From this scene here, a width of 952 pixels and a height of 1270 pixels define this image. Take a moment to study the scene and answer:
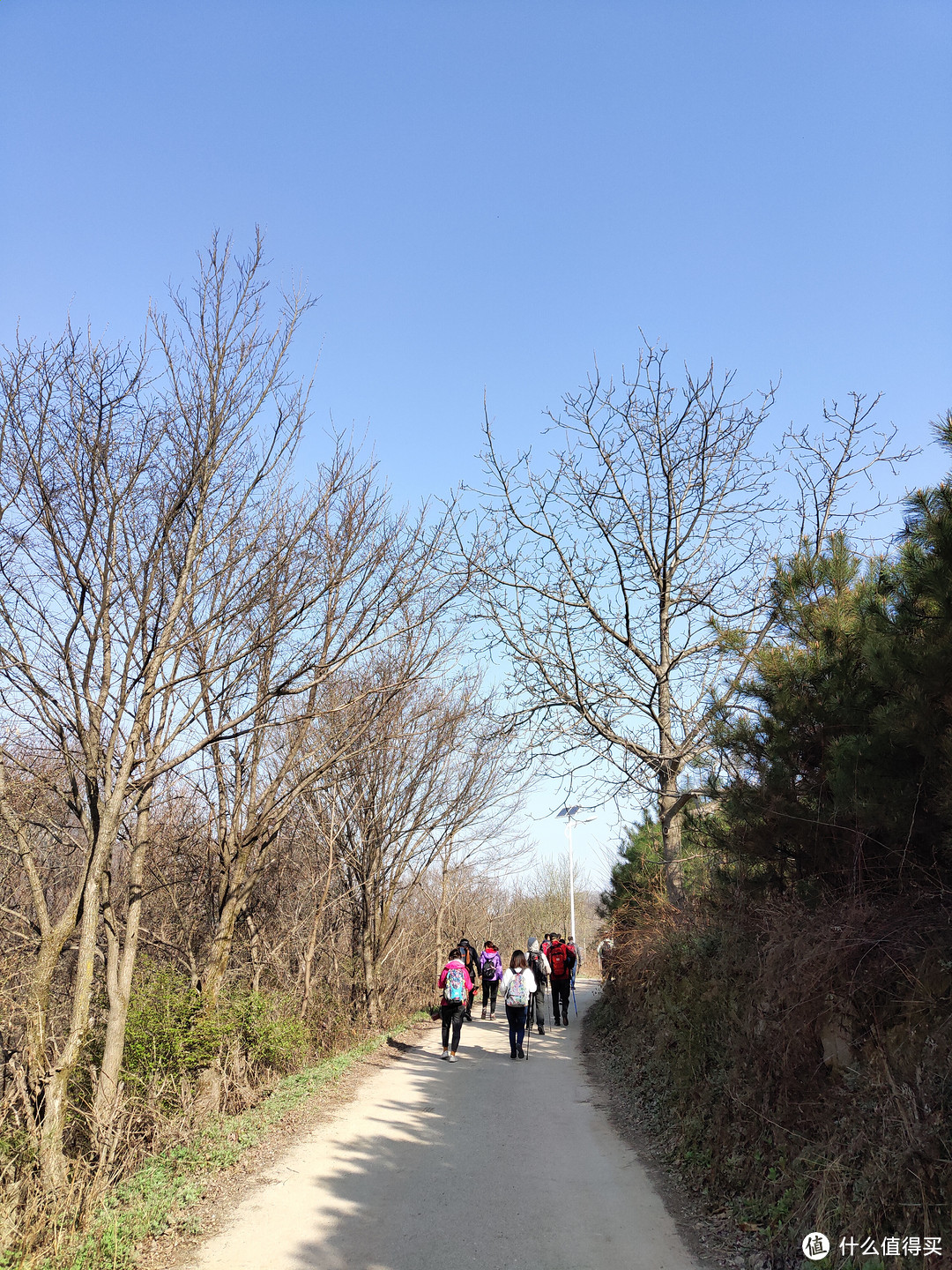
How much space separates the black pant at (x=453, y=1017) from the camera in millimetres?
12680

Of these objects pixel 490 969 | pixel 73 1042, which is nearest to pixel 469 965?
pixel 490 969

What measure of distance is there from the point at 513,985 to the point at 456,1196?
638 cm

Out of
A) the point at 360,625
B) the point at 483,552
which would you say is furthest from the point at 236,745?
the point at 483,552

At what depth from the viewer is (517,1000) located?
12.7 metres

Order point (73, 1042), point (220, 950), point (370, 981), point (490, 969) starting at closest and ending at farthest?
point (73, 1042) → point (220, 950) → point (370, 981) → point (490, 969)

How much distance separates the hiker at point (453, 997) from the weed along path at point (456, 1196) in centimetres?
245

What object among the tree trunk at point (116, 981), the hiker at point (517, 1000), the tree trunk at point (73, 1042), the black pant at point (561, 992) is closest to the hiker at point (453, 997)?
the hiker at point (517, 1000)

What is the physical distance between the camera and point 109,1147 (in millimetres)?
7285

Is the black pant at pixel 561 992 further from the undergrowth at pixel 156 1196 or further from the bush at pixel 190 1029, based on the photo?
the undergrowth at pixel 156 1196

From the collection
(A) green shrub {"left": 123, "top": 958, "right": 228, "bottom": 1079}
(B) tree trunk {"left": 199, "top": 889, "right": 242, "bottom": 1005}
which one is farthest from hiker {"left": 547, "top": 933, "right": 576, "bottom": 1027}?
(A) green shrub {"left": 123, "top": 958, "right": 228, "bottom": 1079}

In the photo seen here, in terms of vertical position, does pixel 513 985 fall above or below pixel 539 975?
above

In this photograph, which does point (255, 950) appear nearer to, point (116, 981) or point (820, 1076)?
point (116, 981)

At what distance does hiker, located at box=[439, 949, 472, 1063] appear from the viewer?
12.6m

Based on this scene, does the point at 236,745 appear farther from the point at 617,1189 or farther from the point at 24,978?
the point at 617,1189
